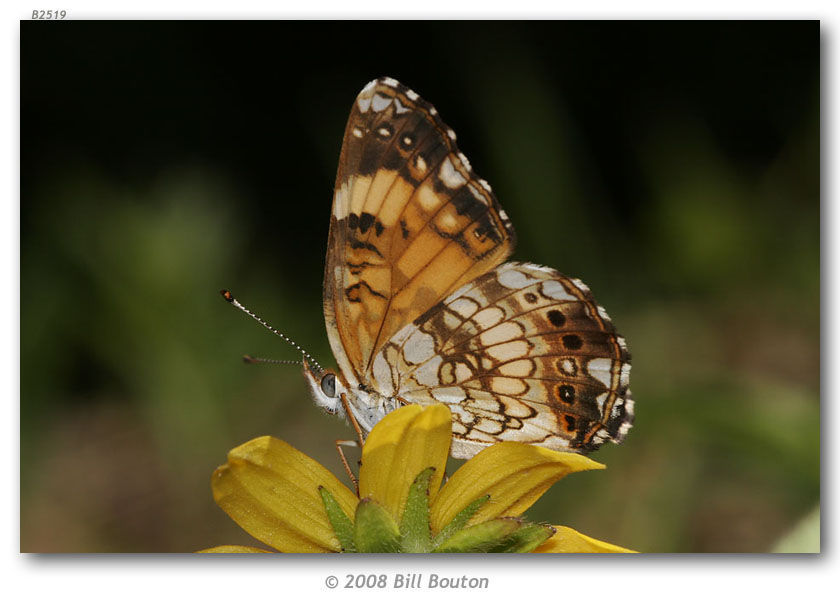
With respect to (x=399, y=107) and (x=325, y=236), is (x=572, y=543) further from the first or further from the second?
(x=325, y=236)

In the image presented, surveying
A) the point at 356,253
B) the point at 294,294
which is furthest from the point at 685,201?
the point at 356,253

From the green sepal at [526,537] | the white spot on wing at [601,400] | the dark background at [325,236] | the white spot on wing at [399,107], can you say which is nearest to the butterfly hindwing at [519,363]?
the white spot on wing at [601,400]

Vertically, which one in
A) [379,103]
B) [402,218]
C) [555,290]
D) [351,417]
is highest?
[379,103]

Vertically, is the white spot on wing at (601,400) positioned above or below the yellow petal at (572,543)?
above

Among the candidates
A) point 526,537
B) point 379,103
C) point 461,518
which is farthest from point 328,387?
point 379,103

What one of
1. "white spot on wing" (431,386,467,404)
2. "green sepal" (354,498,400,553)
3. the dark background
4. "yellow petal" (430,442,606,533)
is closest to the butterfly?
"white spot on wing" (431,386,467,404)

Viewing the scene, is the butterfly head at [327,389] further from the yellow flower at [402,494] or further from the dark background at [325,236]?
the dark background at [325,236]

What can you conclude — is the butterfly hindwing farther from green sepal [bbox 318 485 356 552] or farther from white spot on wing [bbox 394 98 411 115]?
white spot on wing [bbox 394 98 411 115]
